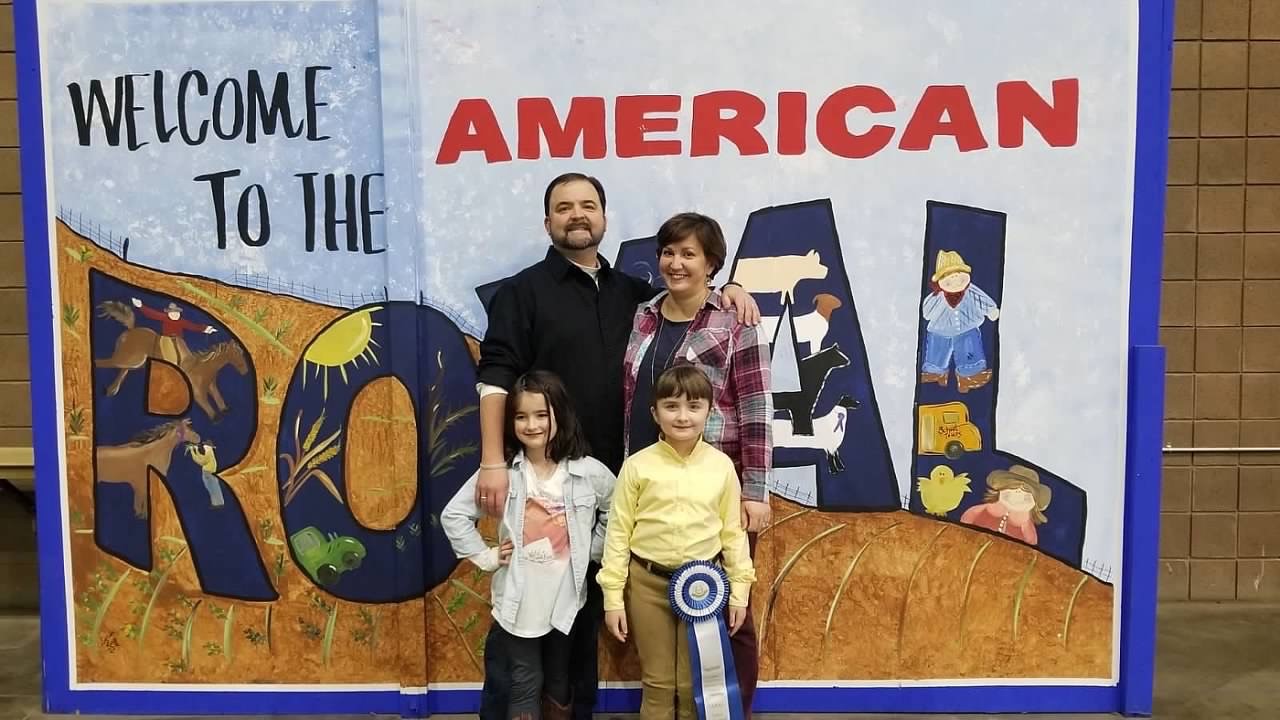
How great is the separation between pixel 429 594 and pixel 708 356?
142cm

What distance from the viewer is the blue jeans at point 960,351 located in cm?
331

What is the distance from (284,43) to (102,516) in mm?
1812

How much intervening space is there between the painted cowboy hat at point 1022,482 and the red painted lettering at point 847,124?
121 cm

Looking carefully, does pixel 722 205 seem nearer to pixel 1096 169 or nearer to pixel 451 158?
pixel 451 158

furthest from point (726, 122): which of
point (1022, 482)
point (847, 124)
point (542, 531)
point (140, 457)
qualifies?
point (140, 457)

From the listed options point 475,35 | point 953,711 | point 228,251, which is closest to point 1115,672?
point 953,711

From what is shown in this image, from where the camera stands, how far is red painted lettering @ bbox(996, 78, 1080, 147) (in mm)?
3227

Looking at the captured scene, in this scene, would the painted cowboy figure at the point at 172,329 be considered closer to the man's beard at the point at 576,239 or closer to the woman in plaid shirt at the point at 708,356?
the man's beard at the point at 576,239

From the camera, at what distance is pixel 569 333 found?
9.48 feet

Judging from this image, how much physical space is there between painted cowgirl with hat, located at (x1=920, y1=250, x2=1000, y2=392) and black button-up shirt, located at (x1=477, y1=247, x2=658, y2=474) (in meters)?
1.11

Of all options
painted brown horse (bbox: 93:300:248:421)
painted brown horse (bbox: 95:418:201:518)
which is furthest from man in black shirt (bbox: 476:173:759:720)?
painted brown horse (bbox: 95:418:201:518)

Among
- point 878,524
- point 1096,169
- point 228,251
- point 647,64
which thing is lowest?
point 878,524

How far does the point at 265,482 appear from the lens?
3391 mm

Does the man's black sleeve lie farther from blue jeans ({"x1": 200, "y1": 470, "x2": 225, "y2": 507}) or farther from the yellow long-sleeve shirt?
blue jeans ({"x1": 200, "y1": 470, "x2": 225, "y2": 507})
